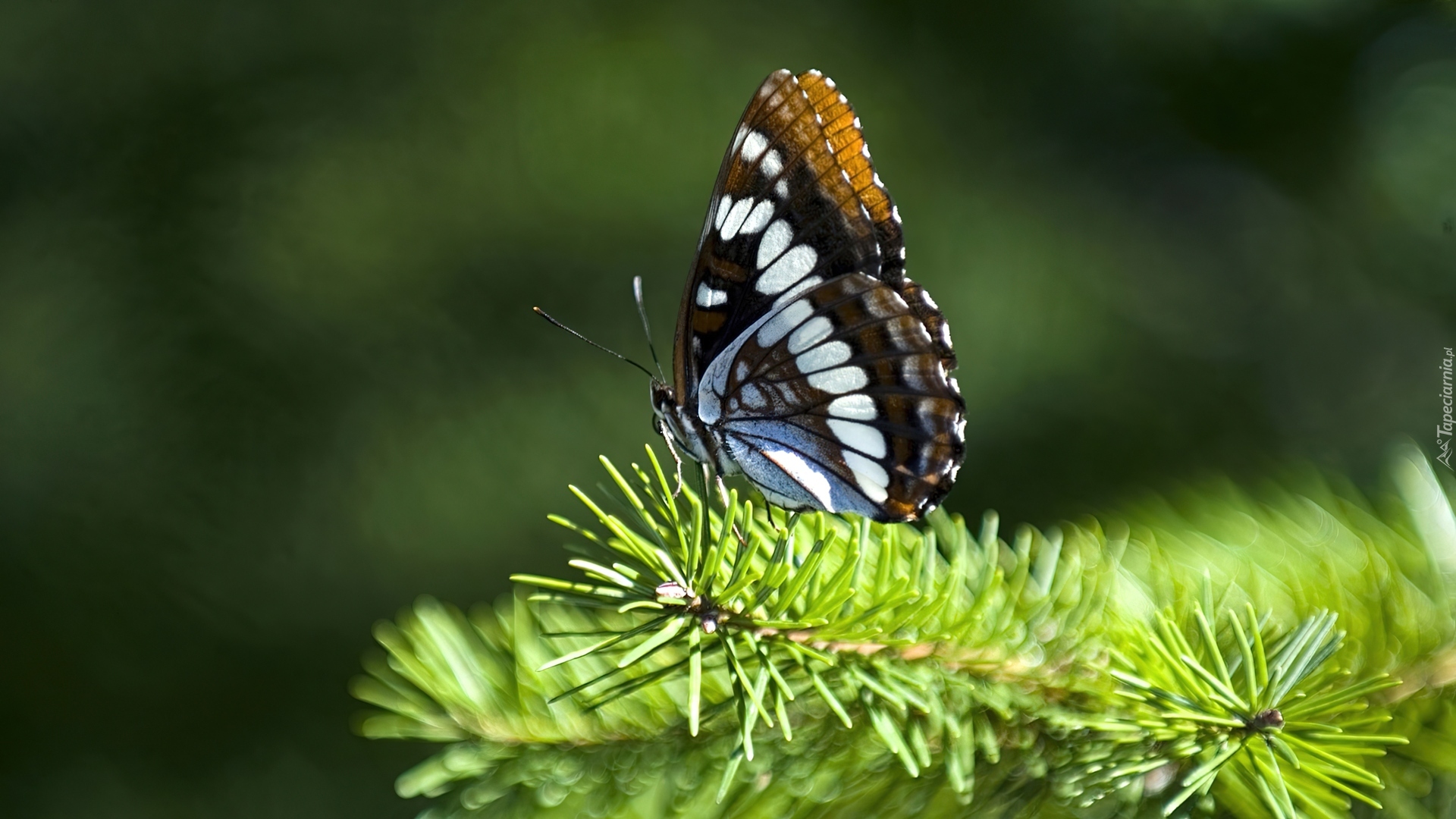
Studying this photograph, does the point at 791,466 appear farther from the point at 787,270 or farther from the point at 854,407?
the point at 787,270

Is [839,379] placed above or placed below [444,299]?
below

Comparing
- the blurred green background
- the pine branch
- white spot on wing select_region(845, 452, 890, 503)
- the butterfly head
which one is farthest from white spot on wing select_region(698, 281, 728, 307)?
the blurred green background

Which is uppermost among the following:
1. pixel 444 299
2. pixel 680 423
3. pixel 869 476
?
pixel 444 299

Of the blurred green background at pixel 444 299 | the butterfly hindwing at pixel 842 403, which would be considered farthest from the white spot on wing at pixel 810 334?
the blurred green background at pixel 444 299

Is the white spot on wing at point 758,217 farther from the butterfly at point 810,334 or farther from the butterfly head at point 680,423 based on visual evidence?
the butterfly head at point 680,423

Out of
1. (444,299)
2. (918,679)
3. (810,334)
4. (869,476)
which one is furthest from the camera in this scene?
(444,299)

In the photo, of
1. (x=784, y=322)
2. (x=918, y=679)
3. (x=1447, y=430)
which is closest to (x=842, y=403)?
(x=784, y=322)

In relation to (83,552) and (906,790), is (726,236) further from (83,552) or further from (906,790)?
(83,552)
